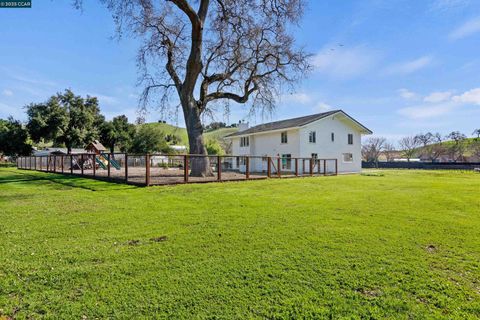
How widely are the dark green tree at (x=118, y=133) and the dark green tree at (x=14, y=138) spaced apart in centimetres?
964

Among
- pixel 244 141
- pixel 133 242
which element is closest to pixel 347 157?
pixel 244 141

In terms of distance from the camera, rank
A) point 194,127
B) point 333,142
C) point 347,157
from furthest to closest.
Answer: point 347,157, point 333,142, point 194,127

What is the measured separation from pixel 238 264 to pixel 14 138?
1756 inches

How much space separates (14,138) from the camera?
1420 inches

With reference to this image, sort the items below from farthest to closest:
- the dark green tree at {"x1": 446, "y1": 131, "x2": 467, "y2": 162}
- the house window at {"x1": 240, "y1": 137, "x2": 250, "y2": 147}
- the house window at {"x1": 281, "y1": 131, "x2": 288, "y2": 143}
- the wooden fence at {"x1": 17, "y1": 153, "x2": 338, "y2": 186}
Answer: the dark green tree at {"x1": 446, "y1": 131, "x2": 467, "y2": 162} < the house window at {"x1": 240, "y1": 137, "x2": 250, "y2": 147} < the house window at {"x1": 281, "y1": 131, "x2": 288, "y2": 143} < the wooden fence at {"x1": 17, "y1": 153, "x2": 338, "y2": 186}

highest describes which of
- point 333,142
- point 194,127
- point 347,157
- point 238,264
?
point 194,127

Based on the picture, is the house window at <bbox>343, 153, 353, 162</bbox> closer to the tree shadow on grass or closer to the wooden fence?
the wooden fence

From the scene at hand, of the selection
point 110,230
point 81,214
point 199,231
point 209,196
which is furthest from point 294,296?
point 209,196

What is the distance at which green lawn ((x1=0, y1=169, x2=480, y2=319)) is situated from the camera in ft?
7.84

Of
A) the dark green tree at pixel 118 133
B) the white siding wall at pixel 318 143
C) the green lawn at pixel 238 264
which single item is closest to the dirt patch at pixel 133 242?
the green lawn at pixel 238 264

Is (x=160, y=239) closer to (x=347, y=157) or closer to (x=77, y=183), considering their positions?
(x=77, y=183)

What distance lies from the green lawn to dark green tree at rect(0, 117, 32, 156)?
38722 millimetres

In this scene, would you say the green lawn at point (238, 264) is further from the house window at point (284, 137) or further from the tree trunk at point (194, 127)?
the house window at point (284, 137)

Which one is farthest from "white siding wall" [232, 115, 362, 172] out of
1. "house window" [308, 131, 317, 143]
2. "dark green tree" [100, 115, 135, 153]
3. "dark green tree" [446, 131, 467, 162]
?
"dark green tree" [446, 131, 467, 162]
